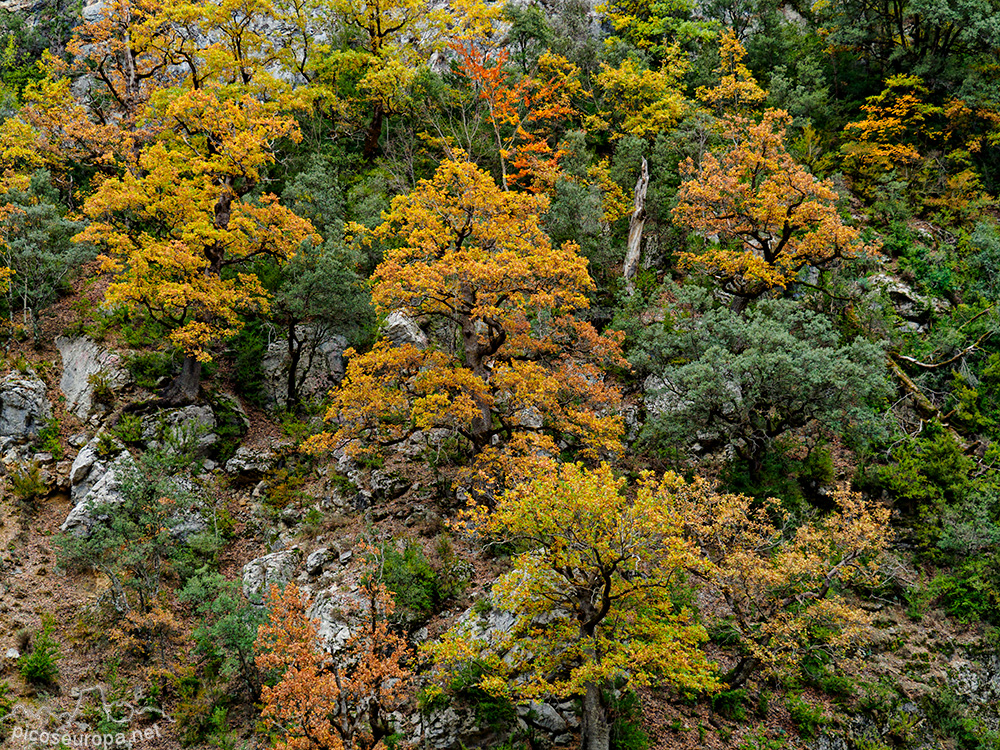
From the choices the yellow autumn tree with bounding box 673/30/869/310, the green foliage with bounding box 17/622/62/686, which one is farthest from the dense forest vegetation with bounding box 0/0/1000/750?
the yellow autumn tree with bounding box 673/30/869/310

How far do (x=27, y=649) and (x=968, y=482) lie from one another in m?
22.8

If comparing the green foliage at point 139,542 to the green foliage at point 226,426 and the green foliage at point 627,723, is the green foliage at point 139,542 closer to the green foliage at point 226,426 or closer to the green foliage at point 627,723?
the green foliage at point 226,426

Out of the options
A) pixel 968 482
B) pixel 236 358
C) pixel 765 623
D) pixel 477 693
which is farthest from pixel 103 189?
pixel 968 482

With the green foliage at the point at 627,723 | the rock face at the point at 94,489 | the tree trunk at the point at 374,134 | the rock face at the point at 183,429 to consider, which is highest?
the tree trunk at the point at 374,134

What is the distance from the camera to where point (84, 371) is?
A: 19500 millimetres

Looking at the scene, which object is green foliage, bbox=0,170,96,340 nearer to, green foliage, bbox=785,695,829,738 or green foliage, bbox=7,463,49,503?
green foliage, bbox=7,463,49,503

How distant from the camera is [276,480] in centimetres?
1823

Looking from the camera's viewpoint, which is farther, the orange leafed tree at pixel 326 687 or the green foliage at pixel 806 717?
the green foliage at pixel 806 717

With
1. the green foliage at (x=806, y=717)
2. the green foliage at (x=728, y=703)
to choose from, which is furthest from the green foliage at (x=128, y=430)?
the green foliage at (x=806, y=717)

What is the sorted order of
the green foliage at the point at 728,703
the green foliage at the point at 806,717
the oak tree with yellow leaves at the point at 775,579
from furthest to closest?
the green foliage at the point at 728,703 → the green foliage at the point at 806,717 → the oak tree with yellow leaves at the point at 775,579

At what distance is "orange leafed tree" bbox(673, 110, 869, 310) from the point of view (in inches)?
731

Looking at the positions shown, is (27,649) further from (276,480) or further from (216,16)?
(216,16)

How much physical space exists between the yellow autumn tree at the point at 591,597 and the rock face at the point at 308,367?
446 inches

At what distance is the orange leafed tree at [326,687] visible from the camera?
9820 mm
